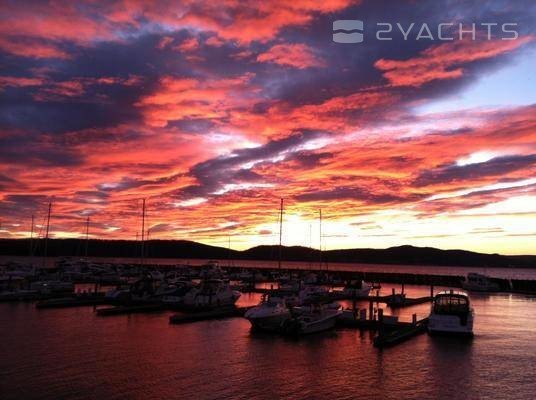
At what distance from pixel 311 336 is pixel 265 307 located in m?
4.63

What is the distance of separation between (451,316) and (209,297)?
26.1 m

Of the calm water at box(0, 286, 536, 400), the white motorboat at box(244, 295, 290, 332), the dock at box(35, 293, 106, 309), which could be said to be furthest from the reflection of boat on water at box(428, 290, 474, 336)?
the dock at box(35, 293, 106, 309)

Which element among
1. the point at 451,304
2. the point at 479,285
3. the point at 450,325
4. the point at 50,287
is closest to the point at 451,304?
the point at 451,304

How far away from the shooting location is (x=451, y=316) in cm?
4144

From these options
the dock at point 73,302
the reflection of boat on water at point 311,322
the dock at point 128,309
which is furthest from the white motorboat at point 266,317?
the dock at point 73,302

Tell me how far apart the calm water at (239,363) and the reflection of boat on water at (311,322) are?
3.41 feet

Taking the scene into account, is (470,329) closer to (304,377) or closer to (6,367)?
(304,377)

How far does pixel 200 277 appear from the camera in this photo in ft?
390

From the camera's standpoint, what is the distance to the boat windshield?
42.0m

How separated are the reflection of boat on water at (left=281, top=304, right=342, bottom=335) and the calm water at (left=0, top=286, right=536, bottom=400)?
3.41 ft

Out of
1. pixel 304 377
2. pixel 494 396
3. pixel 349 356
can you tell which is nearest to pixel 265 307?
pixel 349 356

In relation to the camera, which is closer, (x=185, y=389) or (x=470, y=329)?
(x=185, y=389)

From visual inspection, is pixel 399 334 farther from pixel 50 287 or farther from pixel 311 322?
pixel 50 287

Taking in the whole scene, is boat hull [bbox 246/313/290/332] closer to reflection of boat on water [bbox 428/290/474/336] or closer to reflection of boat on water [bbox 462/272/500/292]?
reflection of boat on water [bbox 428/290/474/336]
